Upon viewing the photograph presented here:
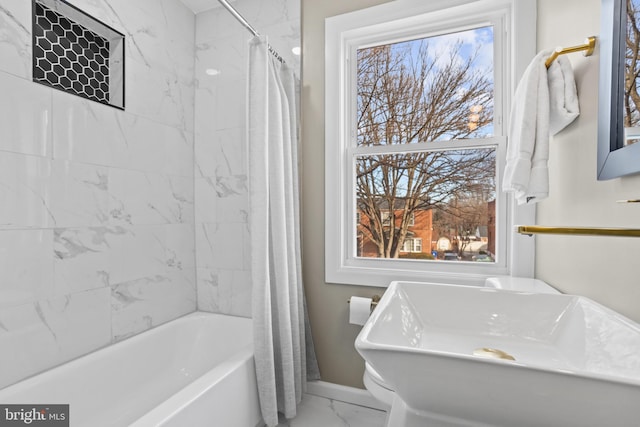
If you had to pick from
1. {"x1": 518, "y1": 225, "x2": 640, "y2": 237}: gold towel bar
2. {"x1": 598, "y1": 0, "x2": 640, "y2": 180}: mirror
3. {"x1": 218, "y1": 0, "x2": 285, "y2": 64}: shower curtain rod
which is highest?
{"x1": 218, "y1": 0, "x2": 285, "y2": 64}: shower curtain rod

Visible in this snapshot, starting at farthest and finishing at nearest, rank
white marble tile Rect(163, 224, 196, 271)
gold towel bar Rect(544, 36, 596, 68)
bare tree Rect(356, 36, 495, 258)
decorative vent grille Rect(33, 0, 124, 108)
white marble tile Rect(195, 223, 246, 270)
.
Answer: white marble tile Rect(195, 223, 246, 270), white marble tile Rect(163, 224, 196, 271), bare tree Rect(356, 36, 495, 258), decorative vent grille Rect(33, 0, 124, 108), gold towel bar Rect(544, 36, 596, 68)

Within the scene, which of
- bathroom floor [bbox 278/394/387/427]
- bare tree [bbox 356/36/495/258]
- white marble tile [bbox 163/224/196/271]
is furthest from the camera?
white marble tile [bbox 163/224/196/271]

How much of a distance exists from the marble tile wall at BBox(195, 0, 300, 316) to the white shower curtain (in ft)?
1.63

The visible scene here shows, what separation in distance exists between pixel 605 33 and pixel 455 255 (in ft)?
3.93

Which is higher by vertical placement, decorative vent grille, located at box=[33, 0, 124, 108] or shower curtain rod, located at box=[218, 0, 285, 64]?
shower curtain rod, located at box=[218, 0, 285, 64]

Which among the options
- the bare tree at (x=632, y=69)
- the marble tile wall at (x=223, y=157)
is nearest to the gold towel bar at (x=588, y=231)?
the bare tree at (x=632, y=69)

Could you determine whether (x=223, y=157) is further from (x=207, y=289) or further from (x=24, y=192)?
(x=24, y=192)

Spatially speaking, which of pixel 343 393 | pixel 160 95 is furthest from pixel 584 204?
pixel 160 95

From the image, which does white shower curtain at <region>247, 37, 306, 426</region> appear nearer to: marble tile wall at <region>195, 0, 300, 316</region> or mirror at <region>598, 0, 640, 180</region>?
marble tile wall at <region>195, 0, 300, 316</region>

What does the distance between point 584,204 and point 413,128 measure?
41.4 inches

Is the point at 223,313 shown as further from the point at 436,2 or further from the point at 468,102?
the point at 436,2

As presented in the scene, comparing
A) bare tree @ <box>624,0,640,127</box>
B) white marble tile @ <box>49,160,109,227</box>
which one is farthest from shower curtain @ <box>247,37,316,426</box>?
bare tree @ <box>624,0,640,127</box>

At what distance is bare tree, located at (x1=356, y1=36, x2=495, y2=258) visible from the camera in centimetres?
180

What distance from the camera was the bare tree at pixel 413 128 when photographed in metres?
1.80
